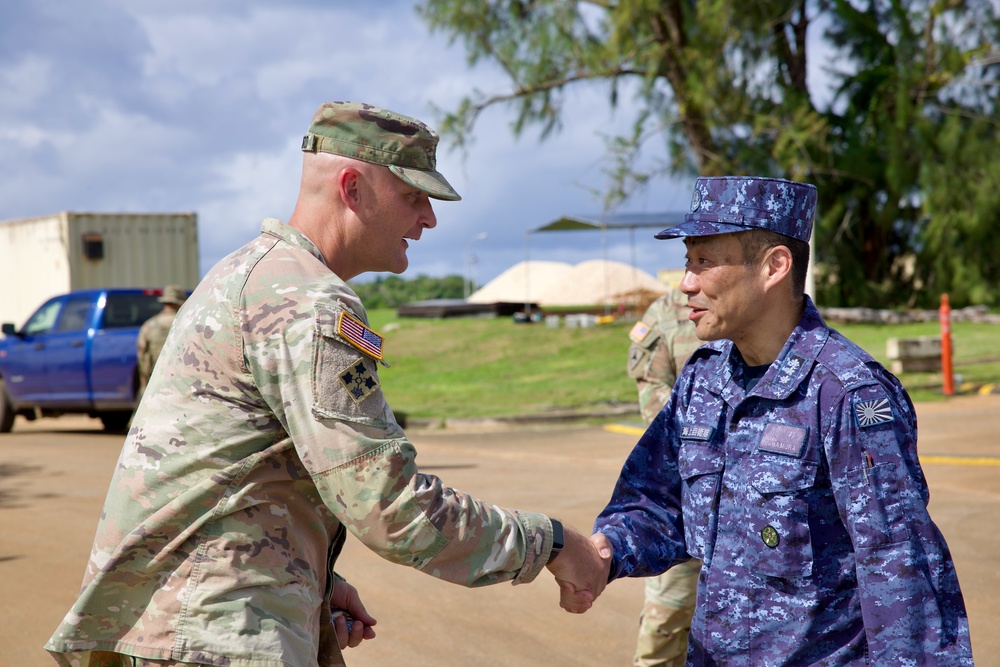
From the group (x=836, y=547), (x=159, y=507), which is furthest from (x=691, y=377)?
(x=159, y=507)

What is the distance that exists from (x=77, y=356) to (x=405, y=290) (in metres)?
42.5

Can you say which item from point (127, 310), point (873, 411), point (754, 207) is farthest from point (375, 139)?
point (127, 310)

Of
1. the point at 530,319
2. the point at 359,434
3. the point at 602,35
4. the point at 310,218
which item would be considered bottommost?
the point at 530,319

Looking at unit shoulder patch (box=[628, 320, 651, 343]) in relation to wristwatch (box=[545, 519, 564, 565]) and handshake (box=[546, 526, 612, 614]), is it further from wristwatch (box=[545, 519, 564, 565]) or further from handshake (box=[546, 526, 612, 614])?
wristwatch (box=[545, 519, 564, 565])

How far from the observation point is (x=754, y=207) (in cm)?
291

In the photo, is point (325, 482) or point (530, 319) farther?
point (530, 319)

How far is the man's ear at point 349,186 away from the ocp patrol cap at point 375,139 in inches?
1.6

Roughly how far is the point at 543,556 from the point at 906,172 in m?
28.5

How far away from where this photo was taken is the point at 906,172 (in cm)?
2866

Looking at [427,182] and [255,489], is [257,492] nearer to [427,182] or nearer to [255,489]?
[255,489]

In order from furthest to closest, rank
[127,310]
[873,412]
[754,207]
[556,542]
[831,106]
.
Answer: [831,106]
[127,310]
[754,207]
[556,542]
[873,412]

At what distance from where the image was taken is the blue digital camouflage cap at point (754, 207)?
2.91 metres

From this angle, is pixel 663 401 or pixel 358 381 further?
pixel 663 401

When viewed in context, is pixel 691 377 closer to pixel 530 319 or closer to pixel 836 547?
pixel 836 547
